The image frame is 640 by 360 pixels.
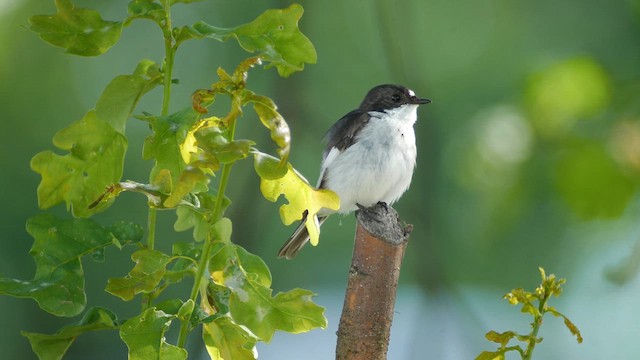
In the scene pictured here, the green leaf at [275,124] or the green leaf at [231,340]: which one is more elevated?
the green leaf at [275,124]

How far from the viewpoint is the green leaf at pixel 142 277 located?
122 cm

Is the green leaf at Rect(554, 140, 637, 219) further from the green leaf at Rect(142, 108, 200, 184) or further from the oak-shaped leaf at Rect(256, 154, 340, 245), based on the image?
the green leaf at Rect(142, 108, 200, 184)

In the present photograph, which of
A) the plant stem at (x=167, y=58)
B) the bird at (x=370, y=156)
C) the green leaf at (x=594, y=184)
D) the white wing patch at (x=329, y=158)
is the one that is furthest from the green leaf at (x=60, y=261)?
the white wing patch at (x=329, y=158)

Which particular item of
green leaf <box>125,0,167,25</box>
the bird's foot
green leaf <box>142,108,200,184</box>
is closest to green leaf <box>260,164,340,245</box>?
green leaf <box>142,108,200,184</box>

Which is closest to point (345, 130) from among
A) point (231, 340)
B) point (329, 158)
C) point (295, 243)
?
point (329, 158)

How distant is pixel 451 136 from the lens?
3143 millimetres

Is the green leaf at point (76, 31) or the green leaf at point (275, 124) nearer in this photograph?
the green leaf at point (275, 124)

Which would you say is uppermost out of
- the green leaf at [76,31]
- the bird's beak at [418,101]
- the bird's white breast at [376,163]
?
the bird's beak at [418,101]

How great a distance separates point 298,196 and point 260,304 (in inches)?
5.7

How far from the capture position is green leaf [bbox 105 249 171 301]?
1220 mm

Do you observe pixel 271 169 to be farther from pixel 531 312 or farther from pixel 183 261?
pixel 531 312

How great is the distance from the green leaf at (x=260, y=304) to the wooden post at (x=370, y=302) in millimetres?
141

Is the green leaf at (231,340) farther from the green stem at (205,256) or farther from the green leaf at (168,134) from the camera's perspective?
the green leaf at (168,134)

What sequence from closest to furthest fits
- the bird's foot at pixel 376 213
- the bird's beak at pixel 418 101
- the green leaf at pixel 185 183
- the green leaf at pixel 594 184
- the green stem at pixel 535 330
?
the green leaf at pixel 185 183 < the green stem at pixel 535 330 < the bird's foot at pixel 376 213 < the green leaf at pixel 594 184 < the bird's beak at pixel 418 101
